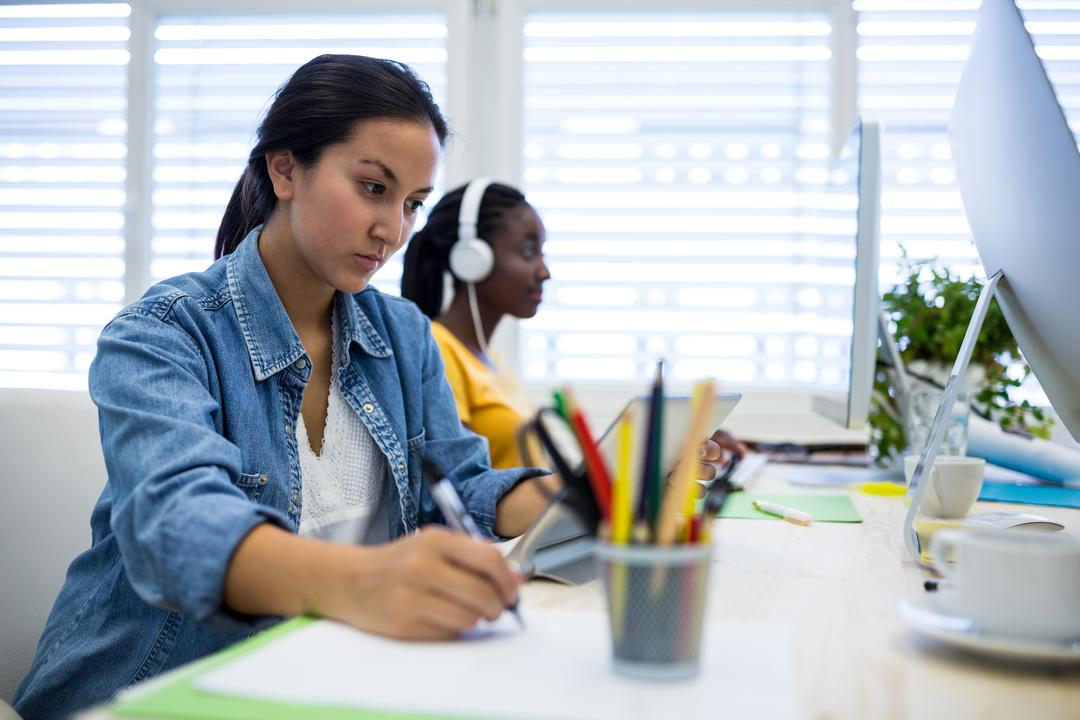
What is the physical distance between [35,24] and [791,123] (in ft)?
7.02

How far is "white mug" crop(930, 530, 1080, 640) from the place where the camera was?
0.52 m

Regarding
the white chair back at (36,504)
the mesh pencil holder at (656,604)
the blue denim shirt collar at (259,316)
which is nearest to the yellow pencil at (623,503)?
the mesh pencil holder at (656,604)

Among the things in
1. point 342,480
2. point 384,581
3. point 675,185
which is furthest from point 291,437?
point 675,185

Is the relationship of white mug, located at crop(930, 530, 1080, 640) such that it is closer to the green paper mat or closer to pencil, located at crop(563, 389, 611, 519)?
pencil, located at crop(563, 389, 611, 519)

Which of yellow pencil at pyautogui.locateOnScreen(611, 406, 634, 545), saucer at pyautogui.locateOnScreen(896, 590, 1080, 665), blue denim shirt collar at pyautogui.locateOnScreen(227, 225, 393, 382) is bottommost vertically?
saucer at pyautogui.locateOnScreen(896, 590, 1080, 665)

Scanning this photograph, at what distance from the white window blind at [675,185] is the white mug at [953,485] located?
59.1 inches

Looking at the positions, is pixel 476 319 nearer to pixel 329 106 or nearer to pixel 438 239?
pixel 438 239

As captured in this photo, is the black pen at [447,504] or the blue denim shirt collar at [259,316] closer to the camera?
the black pen at [447,504]

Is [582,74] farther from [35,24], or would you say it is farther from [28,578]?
[28,578]

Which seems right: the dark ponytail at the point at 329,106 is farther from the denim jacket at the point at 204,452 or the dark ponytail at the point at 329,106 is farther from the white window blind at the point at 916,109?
the white window blind at the point at 916,109

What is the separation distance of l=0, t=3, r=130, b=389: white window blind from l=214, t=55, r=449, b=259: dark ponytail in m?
1.79

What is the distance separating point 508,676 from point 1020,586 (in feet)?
0.94

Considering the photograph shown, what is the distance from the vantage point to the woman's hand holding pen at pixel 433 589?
55 cm

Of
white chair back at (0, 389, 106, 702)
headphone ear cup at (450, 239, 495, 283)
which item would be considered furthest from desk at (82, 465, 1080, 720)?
headphone ear cup at (450, 239, 495, 283)
